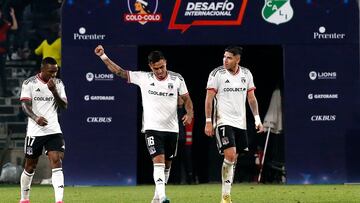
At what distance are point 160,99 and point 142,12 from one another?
6.41m

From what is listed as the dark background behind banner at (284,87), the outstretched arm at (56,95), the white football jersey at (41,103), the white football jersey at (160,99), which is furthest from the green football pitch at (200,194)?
the outstretched arm at (56,95)

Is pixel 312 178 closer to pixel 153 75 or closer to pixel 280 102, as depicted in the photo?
pixel 280 102

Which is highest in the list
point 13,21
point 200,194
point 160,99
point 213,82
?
point 13,21

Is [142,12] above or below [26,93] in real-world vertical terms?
above

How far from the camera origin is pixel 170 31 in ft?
67.4

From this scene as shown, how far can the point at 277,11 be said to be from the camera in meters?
20.6

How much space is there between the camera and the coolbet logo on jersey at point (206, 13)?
20.5 meters

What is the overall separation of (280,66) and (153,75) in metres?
8.11

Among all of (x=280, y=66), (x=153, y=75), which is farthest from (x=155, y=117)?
(x=280, y=66)

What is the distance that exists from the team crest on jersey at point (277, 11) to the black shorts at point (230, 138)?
5.95 metres

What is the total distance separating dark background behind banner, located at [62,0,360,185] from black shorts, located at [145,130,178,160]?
243 inches

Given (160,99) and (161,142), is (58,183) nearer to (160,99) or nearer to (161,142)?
(161,142)

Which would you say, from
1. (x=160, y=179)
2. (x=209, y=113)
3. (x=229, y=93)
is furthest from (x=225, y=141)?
(x=160, y=179)

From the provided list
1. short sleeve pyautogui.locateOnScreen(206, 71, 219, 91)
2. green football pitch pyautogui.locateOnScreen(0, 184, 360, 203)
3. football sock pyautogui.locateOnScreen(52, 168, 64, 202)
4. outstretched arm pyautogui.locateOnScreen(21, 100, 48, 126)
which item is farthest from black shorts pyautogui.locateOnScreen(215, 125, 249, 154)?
outstretched arm pyautogui.locateOnScreen(21, 100, 48, 126)
